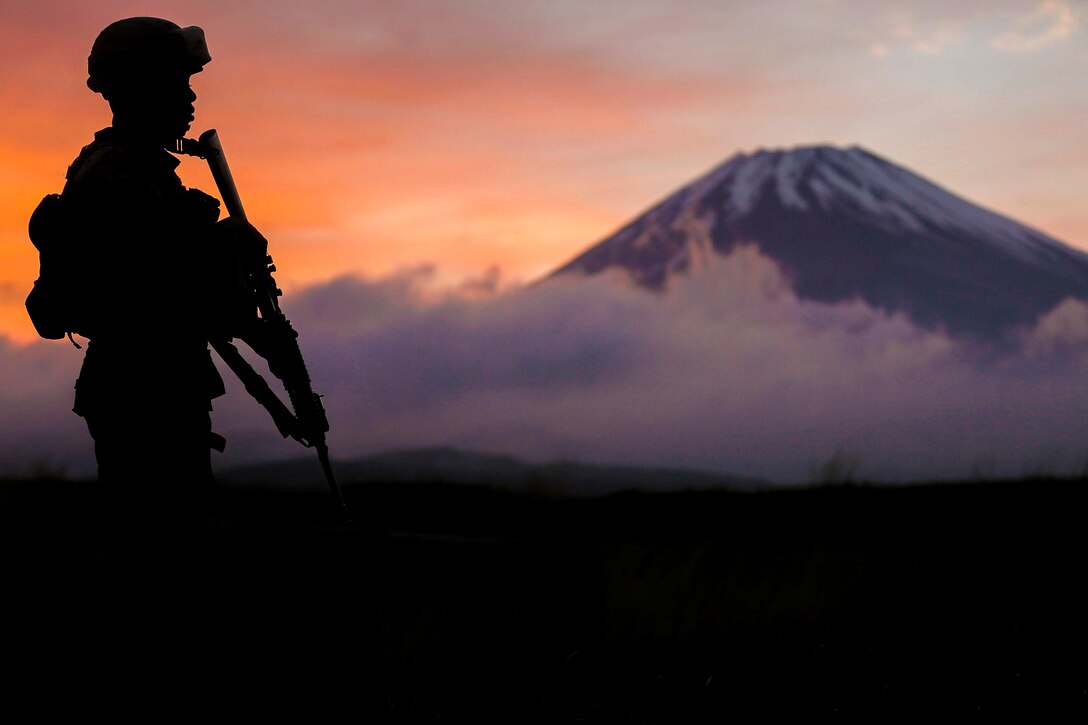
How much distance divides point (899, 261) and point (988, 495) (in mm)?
187940

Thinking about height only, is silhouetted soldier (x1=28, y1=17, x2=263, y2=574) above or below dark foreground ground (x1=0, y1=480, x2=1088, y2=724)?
above

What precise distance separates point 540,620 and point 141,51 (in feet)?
11.9

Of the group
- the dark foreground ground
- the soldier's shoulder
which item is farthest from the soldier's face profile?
the dark foreground ground

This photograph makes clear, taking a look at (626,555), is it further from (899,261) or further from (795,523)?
(899,261)

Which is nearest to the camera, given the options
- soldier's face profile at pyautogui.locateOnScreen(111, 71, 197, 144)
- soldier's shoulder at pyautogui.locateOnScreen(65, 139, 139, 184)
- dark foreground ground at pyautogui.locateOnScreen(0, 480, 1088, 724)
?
soldier's shoulder at pyautogui.locateOnScreen(65, 139, 139, 184)

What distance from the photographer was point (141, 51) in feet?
15.5

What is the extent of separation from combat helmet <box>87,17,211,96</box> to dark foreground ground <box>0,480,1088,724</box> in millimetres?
1689

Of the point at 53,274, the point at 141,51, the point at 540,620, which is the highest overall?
the point at 141,51

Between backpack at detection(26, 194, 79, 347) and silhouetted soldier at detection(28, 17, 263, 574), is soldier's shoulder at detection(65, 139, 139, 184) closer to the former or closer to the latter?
silhouetted soldier at detection(28, 17, 263, 574)

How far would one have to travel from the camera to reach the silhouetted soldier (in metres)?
4.70

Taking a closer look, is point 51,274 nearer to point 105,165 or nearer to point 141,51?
point 105,165

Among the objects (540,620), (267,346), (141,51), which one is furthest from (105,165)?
(540,620)

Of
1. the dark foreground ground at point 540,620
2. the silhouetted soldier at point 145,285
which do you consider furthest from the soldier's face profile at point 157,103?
the dark foreground ground at point 540,620

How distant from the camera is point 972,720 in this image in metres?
5.73
